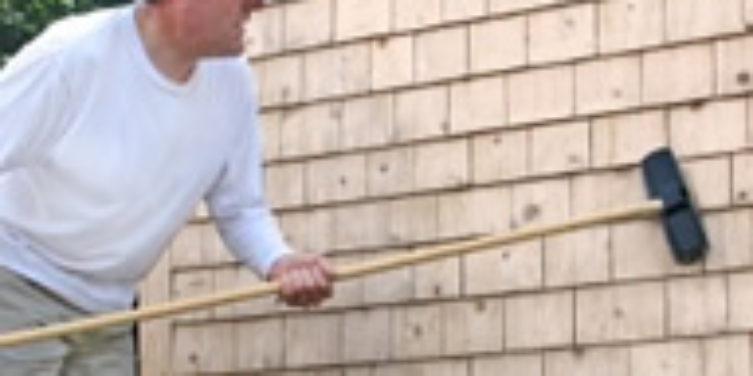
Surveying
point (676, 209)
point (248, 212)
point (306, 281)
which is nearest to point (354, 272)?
point (306, 281)

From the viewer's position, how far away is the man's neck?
369 centimetres

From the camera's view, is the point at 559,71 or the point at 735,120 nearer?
the point at 735,120

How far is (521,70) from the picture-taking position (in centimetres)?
398

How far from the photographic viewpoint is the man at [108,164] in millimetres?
3605

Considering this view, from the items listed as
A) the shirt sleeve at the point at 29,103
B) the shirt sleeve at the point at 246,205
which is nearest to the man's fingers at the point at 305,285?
the shirt sleeve at the point at 246,205

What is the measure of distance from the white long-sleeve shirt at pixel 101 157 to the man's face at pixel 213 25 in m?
0.15

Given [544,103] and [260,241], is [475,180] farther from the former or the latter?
[260,241]

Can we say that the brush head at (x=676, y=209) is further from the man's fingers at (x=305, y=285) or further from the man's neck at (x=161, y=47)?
the man's neck at (x=161, y=47)

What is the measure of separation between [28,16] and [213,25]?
698 cm

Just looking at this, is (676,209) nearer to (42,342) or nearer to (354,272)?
(354,272)

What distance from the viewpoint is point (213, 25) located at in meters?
3.60

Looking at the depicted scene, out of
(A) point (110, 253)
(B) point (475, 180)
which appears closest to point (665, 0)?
(B) point (475, 180)

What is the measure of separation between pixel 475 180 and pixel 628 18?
0.53m

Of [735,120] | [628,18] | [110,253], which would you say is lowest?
[110,253]
